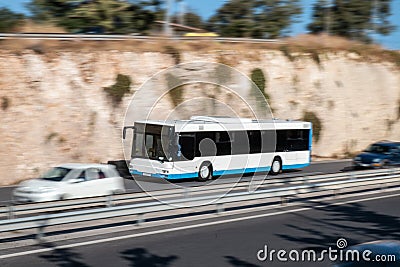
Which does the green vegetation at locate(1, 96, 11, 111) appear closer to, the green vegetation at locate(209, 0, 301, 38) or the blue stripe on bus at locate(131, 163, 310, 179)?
the blue stripe on bus at locate(131, 163, 310, 179)

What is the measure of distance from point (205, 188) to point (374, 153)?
57.8 ft

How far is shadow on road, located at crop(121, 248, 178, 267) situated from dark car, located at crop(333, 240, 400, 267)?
185 inches

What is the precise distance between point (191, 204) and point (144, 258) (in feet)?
15.8

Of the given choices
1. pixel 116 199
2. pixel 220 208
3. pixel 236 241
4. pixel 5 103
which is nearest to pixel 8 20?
pixel 5 103

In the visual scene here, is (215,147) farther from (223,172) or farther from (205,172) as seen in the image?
(205,172)

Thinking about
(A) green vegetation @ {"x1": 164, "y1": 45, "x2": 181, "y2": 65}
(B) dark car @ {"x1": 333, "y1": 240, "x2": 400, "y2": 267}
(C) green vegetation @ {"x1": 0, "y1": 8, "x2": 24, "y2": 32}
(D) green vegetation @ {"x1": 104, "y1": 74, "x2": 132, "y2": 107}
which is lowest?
(B) dark car @ {"x1": 333, "y1": 240, "x2": 400, "y2": 267}

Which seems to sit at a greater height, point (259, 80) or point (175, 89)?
point (259, 80)

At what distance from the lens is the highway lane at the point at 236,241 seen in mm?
11211

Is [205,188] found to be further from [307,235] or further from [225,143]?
[225,143]

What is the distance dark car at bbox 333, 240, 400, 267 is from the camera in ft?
20.4

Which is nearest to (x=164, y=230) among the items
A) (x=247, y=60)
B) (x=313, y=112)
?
(x=247, y=60)

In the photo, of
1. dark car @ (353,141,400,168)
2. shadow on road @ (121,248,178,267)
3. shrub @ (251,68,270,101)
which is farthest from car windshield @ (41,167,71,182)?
shrub @ (251,68,270,101)

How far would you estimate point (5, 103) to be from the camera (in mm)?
29172

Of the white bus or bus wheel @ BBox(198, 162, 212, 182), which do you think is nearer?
the white bus
